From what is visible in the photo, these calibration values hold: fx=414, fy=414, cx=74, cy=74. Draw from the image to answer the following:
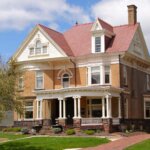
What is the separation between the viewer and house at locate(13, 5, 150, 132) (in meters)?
41.1

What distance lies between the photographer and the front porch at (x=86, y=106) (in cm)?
3969

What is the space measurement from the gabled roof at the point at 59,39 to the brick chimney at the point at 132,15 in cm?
783

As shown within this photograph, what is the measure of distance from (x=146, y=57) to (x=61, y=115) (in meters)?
14.6

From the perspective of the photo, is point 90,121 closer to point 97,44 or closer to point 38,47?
point 97,44

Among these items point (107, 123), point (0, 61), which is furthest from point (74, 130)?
point (0, 61)

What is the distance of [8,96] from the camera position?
2756 centimetres

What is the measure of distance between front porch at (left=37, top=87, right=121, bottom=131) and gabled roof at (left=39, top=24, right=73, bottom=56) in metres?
5.43

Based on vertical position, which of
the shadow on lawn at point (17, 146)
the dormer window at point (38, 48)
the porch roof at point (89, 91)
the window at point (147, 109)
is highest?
the dormer window at point (38, 48)

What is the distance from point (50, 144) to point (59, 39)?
20.2 meters

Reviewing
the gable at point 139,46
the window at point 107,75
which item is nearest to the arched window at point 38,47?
the window at point 107,75

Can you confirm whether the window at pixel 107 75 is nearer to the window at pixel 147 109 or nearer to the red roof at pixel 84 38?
the red roof at pixel 84 38

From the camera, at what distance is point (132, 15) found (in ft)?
156

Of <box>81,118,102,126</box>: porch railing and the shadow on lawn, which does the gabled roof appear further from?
the shadow on lawn

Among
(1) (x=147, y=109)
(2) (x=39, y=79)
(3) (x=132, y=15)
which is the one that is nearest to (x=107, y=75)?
(2) (x=39, y=79)
